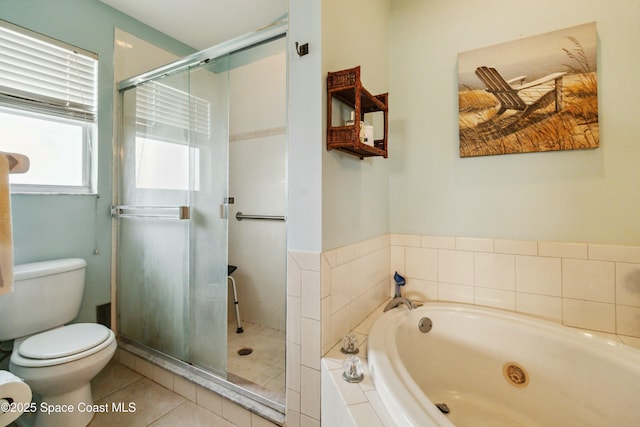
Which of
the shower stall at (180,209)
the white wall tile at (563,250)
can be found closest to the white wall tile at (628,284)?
the white wall tile at (563,250)

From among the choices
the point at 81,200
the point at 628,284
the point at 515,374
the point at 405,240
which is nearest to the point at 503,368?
the point at 515,374

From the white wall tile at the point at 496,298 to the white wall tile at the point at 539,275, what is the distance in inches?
2.4

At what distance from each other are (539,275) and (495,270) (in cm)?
19

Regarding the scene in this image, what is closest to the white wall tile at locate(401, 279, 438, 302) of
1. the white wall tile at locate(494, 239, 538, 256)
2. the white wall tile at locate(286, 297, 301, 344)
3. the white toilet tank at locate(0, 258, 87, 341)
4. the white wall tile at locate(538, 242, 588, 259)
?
the white wall tile at locate(494, 239, 538, 256)

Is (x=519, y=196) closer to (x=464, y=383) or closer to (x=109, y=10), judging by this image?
(x=464, y=383)

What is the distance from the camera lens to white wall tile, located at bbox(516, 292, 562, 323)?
134 centimetres

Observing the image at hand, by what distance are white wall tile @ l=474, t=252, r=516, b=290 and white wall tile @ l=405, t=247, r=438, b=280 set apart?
8.5 inches

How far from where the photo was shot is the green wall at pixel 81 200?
1.58m

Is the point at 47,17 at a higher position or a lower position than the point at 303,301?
higher

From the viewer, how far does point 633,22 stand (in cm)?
120

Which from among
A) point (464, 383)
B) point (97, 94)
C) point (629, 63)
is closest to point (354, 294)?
point (464, 383)

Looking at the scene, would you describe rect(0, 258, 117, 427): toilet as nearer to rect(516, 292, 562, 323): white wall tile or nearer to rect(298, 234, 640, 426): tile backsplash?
rect(298, 234, 640, 426): tile backsplash

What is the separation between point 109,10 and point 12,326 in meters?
2.08

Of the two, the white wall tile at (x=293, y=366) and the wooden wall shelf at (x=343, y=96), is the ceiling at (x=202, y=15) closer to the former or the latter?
the wooden wall shelf at (x=343, y=96)
